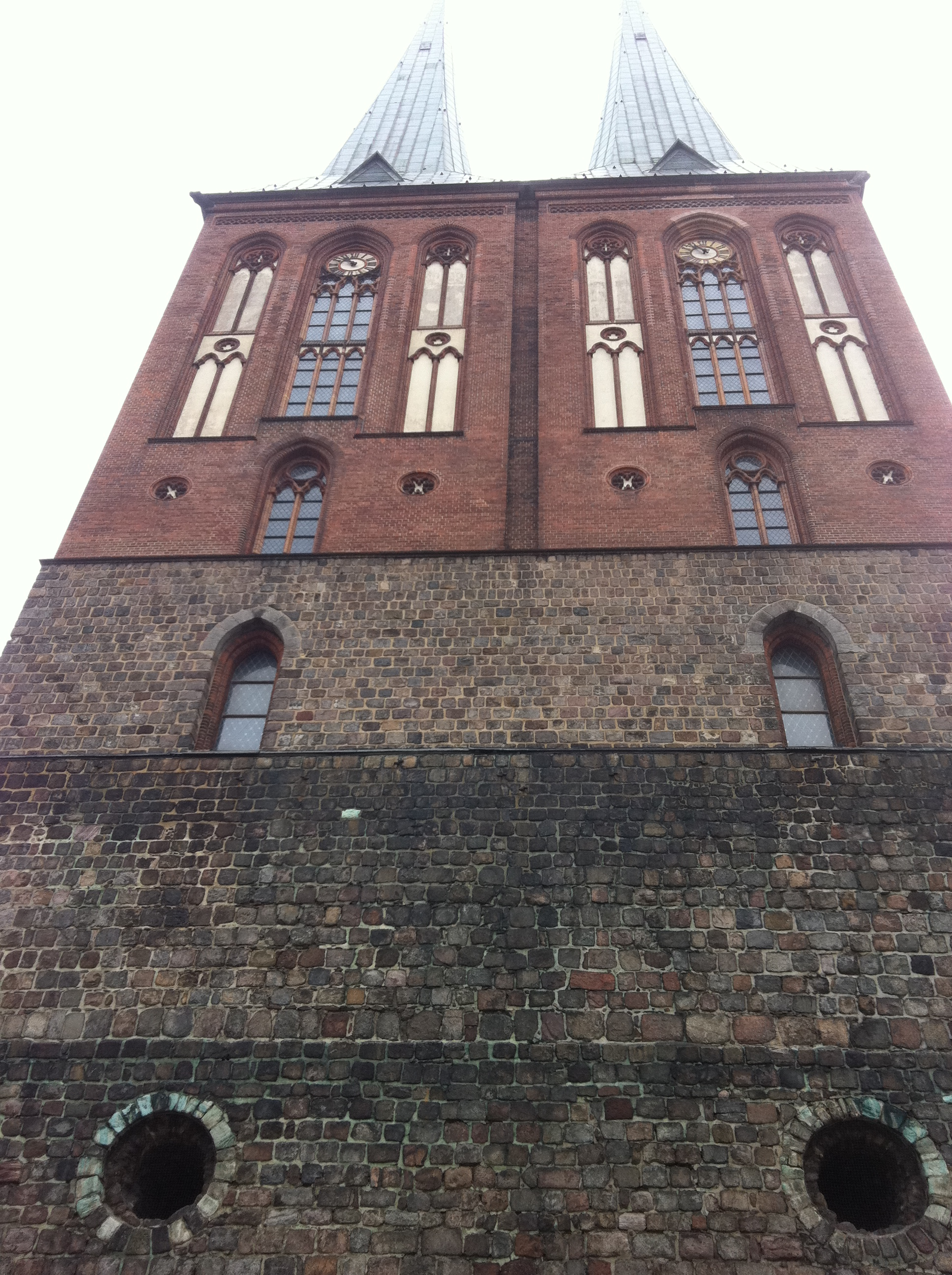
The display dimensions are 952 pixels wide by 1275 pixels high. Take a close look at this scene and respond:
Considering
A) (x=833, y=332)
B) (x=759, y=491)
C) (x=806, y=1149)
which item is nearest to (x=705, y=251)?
(x=833, y=332)

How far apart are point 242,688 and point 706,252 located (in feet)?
36.0

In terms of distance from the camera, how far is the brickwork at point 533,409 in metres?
10.9

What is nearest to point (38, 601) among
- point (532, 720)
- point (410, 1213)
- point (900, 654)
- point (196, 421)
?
point (196, 421)

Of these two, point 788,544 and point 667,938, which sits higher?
point 788,544

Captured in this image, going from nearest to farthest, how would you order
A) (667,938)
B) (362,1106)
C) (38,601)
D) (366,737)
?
1. (362,1106)
2. (667,938)
3. (366,737)
4. (38,601)

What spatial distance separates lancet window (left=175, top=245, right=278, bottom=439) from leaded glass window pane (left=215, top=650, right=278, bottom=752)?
12.9 ft

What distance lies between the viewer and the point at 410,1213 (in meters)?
6.18

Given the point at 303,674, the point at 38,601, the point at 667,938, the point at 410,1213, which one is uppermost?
the point at 38,601

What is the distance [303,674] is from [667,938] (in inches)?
171

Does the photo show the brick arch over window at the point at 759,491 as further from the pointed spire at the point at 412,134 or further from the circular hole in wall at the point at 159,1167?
the pointed spire at the point at 412,134

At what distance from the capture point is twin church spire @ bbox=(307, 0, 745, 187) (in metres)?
18.3

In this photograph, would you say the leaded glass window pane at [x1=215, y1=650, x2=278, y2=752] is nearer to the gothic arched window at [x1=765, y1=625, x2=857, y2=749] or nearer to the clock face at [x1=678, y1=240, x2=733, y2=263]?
the gothic arched window at [x1=765, y1=625, x2=857, y2=749]

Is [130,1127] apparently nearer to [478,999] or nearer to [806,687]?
[478,999]

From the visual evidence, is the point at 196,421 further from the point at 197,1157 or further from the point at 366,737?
the point at 197,1157
